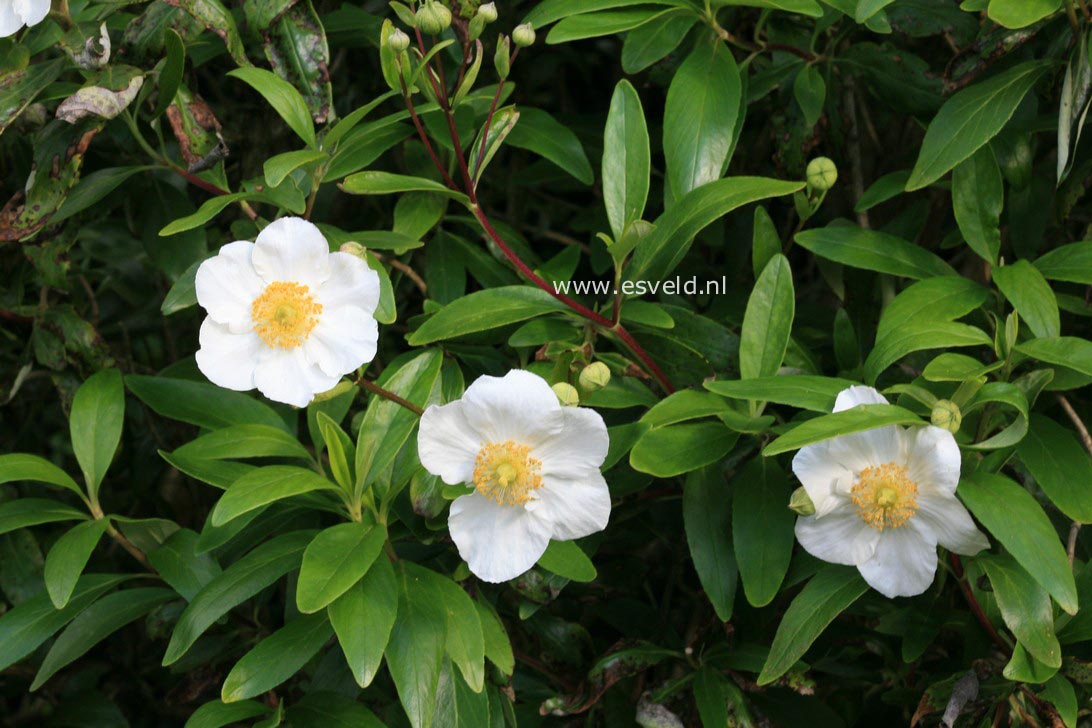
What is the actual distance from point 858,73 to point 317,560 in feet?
3.39

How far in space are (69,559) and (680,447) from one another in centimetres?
74

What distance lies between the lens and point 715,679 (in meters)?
1.53

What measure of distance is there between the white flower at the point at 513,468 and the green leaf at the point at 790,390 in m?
0.15

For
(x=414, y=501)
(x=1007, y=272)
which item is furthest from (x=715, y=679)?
(x=1007, y=272)

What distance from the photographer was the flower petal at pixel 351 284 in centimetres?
130

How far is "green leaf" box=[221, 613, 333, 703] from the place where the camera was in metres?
1.30

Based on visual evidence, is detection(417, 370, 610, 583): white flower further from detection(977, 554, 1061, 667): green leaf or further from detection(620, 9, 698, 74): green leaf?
detection(620, 9, 698, 74): green leaf

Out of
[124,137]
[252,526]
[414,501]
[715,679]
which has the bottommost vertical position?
[715,679]

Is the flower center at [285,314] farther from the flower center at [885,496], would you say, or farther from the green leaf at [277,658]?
the flower center at [885,496]

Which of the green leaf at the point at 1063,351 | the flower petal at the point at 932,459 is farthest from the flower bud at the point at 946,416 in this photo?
the green leaf at the point at 1063,351

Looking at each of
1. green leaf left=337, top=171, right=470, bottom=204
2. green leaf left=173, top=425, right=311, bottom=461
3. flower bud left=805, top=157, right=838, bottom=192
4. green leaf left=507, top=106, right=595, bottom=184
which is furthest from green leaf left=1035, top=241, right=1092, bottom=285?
green leaf left=173, top=425, right=311, bottom=461

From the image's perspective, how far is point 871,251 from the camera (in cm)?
148

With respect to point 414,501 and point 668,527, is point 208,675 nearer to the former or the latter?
point 414,501

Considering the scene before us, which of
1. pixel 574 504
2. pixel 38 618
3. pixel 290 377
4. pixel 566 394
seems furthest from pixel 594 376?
pixel 38 618
